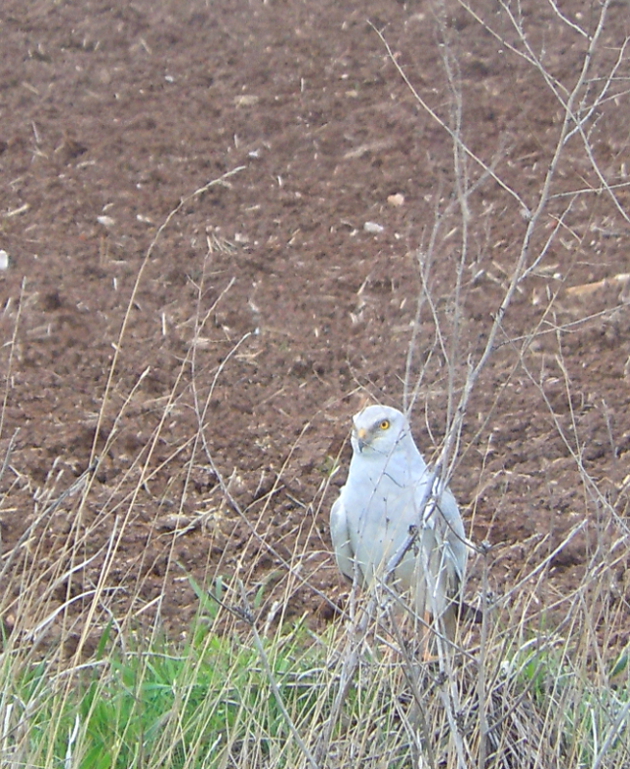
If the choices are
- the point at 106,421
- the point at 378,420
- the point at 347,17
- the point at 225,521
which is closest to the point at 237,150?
the point at 347,17

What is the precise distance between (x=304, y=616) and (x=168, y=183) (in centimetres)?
361

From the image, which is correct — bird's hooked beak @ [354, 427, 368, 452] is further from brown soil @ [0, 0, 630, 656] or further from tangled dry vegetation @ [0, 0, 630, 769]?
brown soil @ [0, 0, 630, 656]

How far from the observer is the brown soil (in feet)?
13.8

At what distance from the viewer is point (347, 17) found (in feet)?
26.5

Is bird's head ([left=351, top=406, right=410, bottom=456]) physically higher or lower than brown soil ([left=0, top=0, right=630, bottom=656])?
higher

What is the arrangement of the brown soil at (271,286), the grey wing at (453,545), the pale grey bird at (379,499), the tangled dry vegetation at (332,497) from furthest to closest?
the brown soil at (271,286) → the pale grey bird at (379,499) → the grey wing at (453,545) → the tangled dry vegetation at (332,497)

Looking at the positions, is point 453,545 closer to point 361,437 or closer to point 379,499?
point 379,499

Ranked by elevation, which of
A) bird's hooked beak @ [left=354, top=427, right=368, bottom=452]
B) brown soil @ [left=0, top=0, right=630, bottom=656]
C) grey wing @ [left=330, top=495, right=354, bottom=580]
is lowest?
brown soil @ [left=0, top=0, right=630, bottom=656]

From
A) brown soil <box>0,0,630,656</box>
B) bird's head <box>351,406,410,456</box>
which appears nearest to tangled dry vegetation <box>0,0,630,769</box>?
brown soil <box>0,0,630,656</box>

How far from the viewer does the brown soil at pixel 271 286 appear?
166 inches

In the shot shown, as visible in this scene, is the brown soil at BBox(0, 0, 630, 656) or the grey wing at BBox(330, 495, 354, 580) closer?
the grey wing at BBox(330, 495, 354, 580)

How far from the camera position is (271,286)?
5781mm

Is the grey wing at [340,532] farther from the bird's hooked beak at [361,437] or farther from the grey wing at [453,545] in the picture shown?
the grey wing at [453,545]

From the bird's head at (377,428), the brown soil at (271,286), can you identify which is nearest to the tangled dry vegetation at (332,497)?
the brown soil at (271,286)
